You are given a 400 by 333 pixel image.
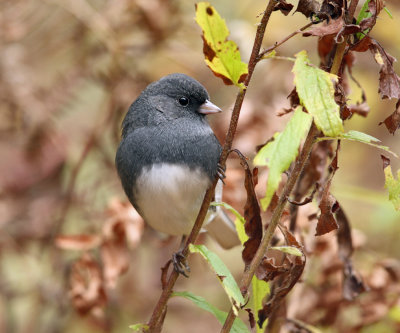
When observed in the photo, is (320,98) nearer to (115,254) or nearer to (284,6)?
(284,6)

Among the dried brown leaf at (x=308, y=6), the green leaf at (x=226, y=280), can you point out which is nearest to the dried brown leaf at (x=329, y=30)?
the dried brown leaf at (x=308, y=6)

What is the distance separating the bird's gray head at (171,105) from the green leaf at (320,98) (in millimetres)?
911

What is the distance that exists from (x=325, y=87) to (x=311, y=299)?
1.05m

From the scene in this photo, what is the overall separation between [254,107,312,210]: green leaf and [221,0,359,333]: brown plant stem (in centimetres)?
2

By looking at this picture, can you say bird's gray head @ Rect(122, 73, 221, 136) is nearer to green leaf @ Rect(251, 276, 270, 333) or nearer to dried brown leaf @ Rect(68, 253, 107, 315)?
dried brown leaf @ Rect(68, 253, 107, 315)

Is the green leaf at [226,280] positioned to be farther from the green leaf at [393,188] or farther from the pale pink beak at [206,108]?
the pale pink beak at [206,108]

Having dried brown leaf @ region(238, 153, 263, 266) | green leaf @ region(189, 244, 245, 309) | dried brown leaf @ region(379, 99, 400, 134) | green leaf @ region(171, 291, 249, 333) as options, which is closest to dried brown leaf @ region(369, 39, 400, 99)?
dried brown leaf @ region(379, 99, 400, 134)

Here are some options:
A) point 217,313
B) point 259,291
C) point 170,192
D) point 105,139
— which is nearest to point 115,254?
point 170,192

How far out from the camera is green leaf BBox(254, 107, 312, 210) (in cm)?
106

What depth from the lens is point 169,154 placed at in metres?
1.79

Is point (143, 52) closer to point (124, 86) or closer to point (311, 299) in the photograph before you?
point (124, 86)

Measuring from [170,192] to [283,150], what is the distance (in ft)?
2.58

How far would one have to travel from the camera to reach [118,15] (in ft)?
8.32

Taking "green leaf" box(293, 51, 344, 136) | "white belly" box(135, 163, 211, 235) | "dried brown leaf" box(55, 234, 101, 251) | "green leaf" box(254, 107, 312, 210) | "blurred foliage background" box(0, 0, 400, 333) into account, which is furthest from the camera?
"blurred foliage background" box(0, 0, 400, 333)
